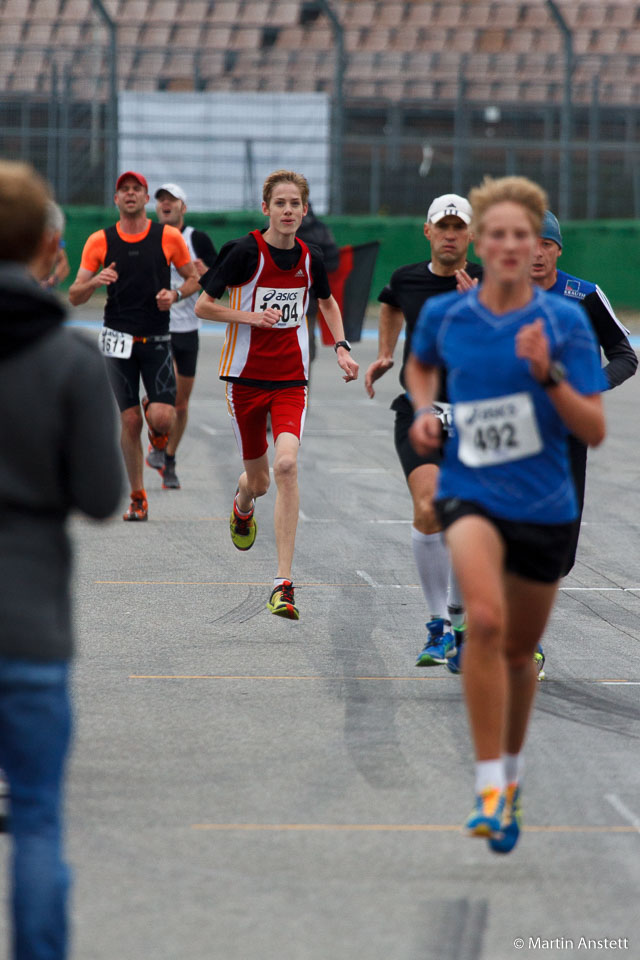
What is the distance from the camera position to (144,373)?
9.62m

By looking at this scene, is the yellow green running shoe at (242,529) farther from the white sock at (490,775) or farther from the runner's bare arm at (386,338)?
the white sock at (490,775)

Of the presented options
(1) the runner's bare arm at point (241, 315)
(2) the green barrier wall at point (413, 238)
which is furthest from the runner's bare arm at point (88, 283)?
(2) the green barrier wall at point (413, 238)

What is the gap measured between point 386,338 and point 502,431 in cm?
282

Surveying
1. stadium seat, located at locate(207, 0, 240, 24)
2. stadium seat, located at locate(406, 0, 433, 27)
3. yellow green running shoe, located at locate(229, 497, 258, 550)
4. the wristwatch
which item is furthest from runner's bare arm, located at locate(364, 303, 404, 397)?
stadium seat, located at locate(207, 0, 240, 24)

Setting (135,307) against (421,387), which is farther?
(135,307)

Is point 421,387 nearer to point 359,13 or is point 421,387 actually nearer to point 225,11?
point 359,13

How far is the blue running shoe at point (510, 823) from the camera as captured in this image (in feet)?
12.5

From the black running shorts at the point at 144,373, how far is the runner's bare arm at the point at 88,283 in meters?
0.53

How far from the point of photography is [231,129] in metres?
27.1

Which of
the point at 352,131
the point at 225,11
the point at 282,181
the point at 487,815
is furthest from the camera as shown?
the point at 225,11

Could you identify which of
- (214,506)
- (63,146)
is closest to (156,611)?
(214,506)

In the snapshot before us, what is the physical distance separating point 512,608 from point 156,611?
3.29 meters

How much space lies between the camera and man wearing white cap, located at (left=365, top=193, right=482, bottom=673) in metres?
6.03

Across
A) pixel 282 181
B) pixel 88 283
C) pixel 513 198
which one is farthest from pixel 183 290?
pixel 513 198
